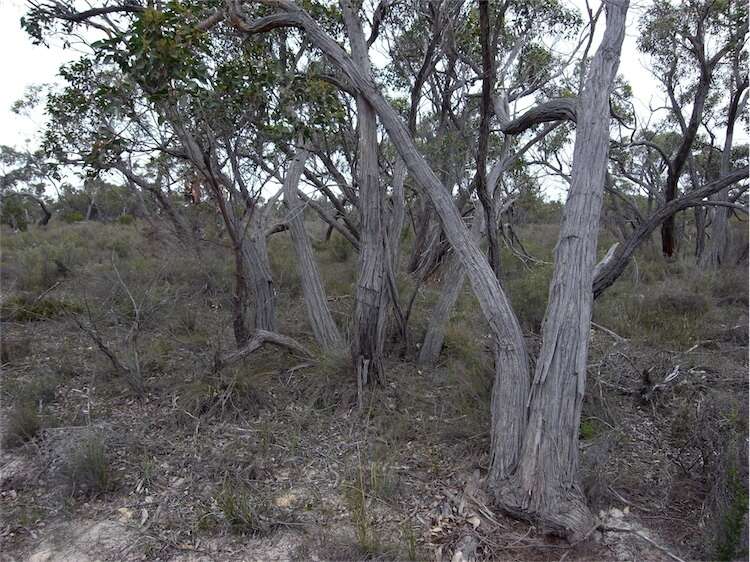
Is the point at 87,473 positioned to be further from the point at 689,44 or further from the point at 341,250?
the point at 689,44

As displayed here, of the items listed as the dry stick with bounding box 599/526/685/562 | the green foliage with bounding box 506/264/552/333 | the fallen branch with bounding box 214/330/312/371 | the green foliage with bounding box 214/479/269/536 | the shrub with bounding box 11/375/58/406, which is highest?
the green foliage with bounding box 506/264/552/333

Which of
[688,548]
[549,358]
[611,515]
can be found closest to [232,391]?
[549,358]

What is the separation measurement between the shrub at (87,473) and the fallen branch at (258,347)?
1.46 m

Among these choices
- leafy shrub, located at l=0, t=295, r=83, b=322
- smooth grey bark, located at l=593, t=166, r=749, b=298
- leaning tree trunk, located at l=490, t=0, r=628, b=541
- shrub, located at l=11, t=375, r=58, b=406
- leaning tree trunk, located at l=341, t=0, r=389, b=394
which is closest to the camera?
leaning tree trunk, located at l=490, t=0, r=628, b=541

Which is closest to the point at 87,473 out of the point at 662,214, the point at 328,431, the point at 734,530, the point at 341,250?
the point at 328,431

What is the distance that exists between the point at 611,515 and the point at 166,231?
8.96 m

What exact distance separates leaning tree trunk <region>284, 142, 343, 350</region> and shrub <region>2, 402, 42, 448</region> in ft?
8.99

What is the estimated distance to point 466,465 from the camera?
4293 mm

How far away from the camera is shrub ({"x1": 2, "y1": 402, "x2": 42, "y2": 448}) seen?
4.59 metres

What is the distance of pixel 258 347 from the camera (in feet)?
18.7

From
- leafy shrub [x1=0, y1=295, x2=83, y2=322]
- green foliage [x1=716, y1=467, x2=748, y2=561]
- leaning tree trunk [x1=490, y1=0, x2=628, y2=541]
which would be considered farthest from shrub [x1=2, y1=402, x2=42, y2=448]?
green foliage [x1=716, y1=467, x2=748, y2=561]

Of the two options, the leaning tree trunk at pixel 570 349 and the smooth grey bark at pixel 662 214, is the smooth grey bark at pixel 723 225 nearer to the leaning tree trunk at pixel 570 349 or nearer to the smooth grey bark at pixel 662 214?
the smooth grey bark at pixel 662 214

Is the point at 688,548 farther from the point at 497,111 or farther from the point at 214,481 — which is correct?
the point at 497,111

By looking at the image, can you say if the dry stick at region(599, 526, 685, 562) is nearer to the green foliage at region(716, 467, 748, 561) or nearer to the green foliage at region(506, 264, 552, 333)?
the green foliage at region(716, 467, 748, 561)
